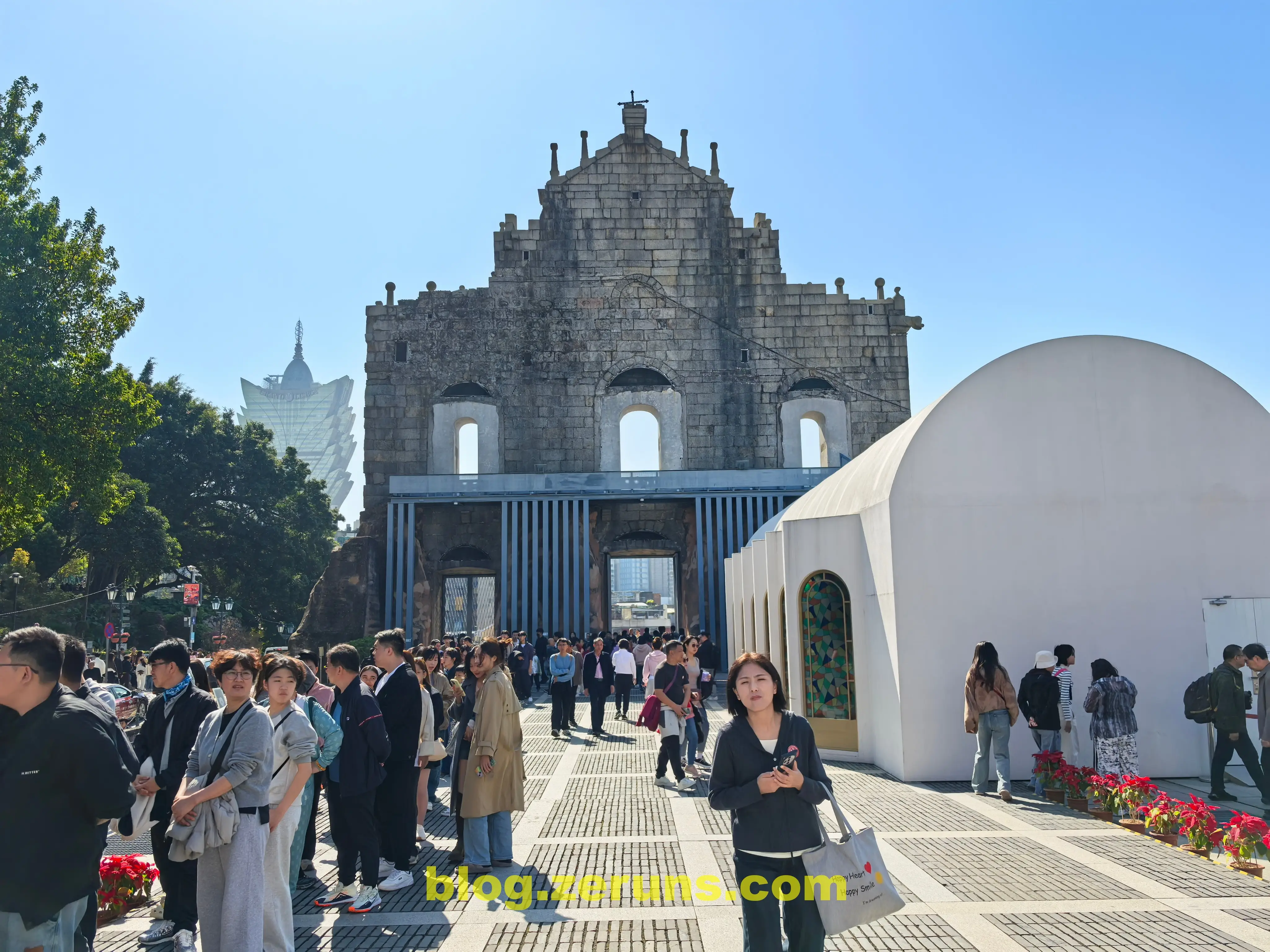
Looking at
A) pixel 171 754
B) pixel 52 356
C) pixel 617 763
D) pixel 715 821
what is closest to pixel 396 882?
pixel 171 754

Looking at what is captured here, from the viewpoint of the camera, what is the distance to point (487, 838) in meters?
6.62

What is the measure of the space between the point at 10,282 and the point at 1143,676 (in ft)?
56.5

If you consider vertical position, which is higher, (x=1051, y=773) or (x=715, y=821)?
(x=1051, y=773)

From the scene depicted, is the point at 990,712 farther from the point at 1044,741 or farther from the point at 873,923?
the point at 873,923

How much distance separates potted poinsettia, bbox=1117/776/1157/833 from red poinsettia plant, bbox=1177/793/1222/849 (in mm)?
599

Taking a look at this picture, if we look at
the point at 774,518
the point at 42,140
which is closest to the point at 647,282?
the point at 774,518

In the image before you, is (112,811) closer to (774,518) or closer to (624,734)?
(624,734)

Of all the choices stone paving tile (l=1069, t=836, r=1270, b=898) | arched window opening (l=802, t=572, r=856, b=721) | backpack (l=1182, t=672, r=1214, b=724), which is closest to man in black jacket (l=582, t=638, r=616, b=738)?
arched window opening (l=802, t=572, r=856, b=721)

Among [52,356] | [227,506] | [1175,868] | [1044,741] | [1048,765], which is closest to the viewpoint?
[1175,868]

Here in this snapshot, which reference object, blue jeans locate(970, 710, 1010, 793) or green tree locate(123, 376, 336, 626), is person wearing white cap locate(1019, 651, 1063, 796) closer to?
blue jeans locate(970, 710, 1010, 793)

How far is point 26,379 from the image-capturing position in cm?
1529

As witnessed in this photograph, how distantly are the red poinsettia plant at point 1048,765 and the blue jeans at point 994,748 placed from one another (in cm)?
28

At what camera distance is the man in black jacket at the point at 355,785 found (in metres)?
5.91

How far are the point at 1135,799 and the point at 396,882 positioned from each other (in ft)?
19.3
